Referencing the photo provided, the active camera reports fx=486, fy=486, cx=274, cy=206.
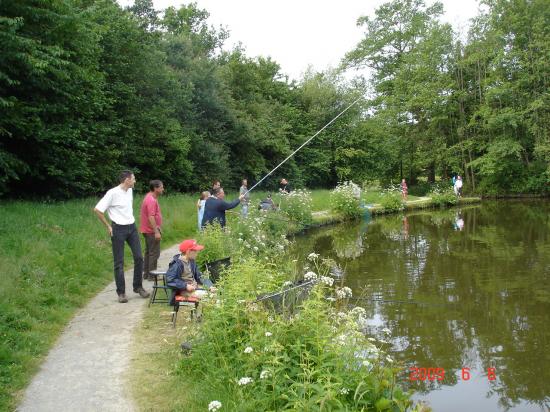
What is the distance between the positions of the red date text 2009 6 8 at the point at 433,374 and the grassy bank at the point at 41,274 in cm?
441

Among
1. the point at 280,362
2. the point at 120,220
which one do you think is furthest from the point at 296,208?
the point at 280,362

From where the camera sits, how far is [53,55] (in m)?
11.6

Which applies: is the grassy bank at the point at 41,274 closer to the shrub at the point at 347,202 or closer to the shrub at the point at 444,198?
the shrub at the point at 347,202

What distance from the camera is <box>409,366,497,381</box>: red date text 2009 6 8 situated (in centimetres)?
608

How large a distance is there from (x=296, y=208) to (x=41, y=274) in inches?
476

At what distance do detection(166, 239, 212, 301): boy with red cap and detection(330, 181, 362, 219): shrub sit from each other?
16204 millimetres

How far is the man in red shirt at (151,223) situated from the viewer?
27.5 feet

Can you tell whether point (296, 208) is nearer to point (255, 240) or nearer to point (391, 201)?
point (255, 240)

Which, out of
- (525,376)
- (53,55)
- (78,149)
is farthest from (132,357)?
(78,149)

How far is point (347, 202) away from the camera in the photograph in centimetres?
2244

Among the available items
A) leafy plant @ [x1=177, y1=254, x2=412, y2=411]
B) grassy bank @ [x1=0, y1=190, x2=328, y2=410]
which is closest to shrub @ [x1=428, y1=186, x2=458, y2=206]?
grassy bank @ [x1=0, y1=190, x2=328, y2=410]

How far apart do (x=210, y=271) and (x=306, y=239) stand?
33.9 ft

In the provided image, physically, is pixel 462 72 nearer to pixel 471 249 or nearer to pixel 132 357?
pixel 471 249

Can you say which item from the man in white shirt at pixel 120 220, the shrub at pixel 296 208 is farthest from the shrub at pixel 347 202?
the man in white shirt at pixel 120 220
